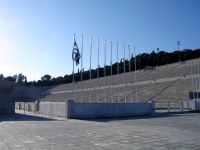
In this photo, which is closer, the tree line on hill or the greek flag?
the greek flag

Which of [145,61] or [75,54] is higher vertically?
[145,61]

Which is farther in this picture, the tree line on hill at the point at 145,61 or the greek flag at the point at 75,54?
the tree line on hill at the point at 145,61

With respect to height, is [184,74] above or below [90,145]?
above

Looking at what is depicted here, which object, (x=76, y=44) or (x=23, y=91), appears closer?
(x=76, y=44)

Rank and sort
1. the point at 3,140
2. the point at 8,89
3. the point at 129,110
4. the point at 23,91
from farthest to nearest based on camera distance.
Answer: the point at 23,91, the point at 8,89, the point at 129,110, the point at 3,140

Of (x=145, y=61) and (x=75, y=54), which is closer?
(x=75, y=54)

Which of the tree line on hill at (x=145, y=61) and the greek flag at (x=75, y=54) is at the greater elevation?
the tree line on hill at (x=145, y=61)

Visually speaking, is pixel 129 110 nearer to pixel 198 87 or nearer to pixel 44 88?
pixel 198 87

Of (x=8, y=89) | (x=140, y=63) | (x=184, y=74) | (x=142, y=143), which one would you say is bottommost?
(x=142, y=143)

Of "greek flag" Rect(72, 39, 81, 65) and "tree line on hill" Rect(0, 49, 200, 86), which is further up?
"tree line on hill" Rect(0, 49, 200, 86)

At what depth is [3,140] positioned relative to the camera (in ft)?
29.8

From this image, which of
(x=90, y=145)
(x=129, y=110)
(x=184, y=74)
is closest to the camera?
(x=90, y=145)

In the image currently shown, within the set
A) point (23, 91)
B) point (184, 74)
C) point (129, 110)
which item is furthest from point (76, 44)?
point (23, 91)

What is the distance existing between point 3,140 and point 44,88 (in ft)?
346
